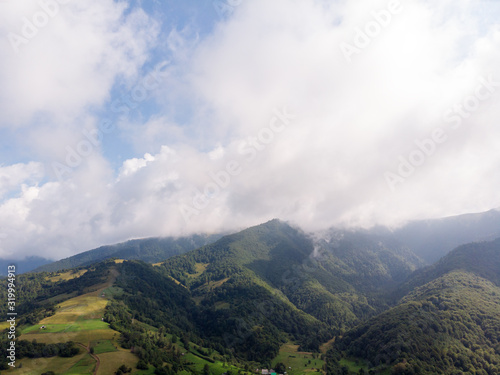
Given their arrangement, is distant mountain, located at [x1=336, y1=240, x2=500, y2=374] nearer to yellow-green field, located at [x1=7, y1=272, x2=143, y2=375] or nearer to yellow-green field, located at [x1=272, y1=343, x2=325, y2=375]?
yellow-green field, located at [x1=272, y1=343, x2=325, y2=375]

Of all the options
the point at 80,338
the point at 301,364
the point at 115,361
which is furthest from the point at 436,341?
the point at 80,338

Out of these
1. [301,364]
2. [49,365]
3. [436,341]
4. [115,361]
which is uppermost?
[49,365]

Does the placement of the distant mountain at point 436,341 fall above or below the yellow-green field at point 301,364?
above

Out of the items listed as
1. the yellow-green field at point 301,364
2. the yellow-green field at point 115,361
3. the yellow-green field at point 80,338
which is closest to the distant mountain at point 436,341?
the yellow-green field at point 301,364

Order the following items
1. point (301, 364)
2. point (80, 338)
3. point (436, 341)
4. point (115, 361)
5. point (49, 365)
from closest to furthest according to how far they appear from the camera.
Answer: point (49, 365)
point (115, 361)
point (80, 338)
point (436, 341)
point (301, 364)

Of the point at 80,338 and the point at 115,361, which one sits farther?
the point at 80,338

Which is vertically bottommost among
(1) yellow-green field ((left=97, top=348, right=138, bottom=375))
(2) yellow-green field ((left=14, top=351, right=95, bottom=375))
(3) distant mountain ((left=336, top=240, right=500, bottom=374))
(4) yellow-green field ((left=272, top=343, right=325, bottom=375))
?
(4) yellow-green field ((left=272, top=343, right=325, bottom=375))

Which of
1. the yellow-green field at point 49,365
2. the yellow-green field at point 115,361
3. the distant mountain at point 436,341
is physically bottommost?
the distant mountain at point 436,341

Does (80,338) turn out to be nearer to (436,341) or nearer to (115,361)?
(115,361)

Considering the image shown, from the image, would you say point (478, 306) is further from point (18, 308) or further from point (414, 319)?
point (18, 308)

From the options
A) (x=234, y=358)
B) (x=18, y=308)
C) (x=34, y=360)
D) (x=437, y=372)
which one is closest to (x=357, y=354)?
(x=437, y=372)

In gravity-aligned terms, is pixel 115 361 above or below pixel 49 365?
below

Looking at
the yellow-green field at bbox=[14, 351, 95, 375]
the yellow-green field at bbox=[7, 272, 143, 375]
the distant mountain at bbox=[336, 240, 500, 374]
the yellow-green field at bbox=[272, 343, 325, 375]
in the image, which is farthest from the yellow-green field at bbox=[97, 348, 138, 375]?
the distant mountain at bbox=[336, 240, 500, 374]

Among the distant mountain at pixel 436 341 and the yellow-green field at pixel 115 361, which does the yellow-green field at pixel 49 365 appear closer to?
the yellow-green field at pixel 115 361
